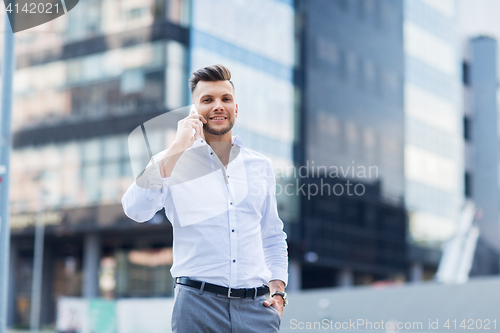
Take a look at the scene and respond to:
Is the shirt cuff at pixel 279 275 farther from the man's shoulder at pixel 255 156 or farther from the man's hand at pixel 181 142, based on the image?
the man's hand at pixel 181 142

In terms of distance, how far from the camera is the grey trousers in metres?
2.74

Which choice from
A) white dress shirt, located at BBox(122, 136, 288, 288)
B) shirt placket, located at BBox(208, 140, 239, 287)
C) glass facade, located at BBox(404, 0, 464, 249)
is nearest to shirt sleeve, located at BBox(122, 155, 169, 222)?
white dress shirt, located at BBox(122, 136, 288, 288)

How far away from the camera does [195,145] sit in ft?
9.78

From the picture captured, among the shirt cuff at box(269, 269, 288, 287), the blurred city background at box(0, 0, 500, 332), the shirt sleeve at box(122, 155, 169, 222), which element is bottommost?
the shirt cuff at box(269, 269, 288, 287)

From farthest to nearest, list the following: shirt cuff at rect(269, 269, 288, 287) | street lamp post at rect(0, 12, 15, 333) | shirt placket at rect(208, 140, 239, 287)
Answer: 1. street lamp post at rect(0, 12, 15, 333)
2. shirt cuff at rect(269, 269, 288, 287)
3. shirt placket at rect(208, 140, 239, 287)

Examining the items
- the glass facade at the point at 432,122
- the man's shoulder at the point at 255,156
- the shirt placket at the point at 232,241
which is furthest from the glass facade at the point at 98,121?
the shirt placket at the point at 232,241

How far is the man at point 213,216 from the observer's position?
2752 mm

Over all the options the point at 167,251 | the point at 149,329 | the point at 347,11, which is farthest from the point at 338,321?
the point at 347,11

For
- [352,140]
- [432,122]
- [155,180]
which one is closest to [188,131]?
[155,180]

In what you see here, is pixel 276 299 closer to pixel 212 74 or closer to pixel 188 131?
pixel 188 131

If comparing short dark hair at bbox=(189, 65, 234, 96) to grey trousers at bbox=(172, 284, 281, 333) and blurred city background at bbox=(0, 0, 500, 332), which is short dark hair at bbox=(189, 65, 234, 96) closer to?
grey trousers at bbox=(172, 284, 281, 333)

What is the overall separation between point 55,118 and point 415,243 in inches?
982

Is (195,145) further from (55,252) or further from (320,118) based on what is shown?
(55,252)

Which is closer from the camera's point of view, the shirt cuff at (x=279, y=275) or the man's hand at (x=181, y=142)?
the man's hand at (x=181, y=142)
